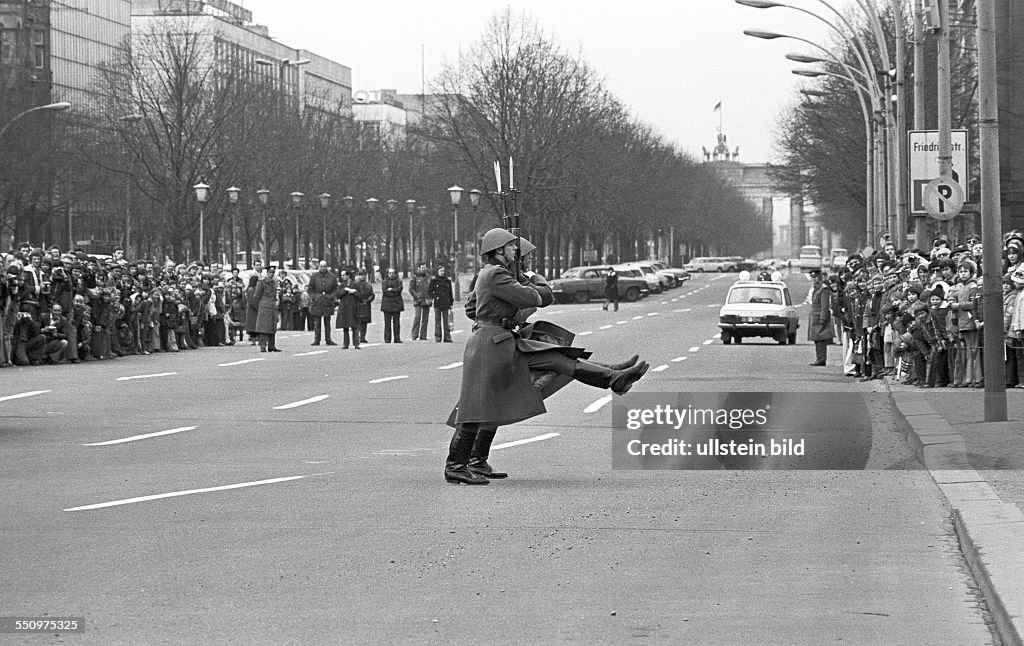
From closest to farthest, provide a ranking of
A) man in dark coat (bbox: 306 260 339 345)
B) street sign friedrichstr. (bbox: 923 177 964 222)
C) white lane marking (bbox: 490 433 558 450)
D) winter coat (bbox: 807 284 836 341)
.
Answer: white lane marking (bbox: 490 433 558 450) → street sign friedrichstr. (bbox: 923 177 964 222) → winter coat (bbox: 807 284 836 341) → man in dark coat (bbox: 306 260 339 345)

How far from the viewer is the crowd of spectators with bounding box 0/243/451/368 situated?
1109 inches

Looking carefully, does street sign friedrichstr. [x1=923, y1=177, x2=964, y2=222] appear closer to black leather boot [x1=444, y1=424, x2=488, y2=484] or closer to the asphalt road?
the asphalt road

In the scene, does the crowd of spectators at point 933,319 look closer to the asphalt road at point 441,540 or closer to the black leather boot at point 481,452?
the asphalt road at point 441,540

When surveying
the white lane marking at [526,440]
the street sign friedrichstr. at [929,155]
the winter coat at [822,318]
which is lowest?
the white lane marking at [526,440]

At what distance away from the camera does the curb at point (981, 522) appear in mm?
7316

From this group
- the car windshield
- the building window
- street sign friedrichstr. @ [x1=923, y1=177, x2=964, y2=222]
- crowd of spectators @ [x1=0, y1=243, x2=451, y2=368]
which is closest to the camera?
street sign friedrichstr. @ [x1=923, y1=177, x2=964, y2=222]

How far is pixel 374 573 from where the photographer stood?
8555 mm

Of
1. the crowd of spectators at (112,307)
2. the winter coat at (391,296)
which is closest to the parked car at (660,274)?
the winter coat at (391,296)

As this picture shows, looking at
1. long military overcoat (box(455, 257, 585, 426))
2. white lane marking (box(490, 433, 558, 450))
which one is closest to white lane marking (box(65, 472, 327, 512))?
long military overcoat (box(455, 257, 585, 426))

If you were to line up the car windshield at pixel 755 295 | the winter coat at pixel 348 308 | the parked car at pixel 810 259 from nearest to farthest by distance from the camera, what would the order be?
the winter coat at pixel 348 308, the car windshield at pixel 755 295, the parked car at pixel 810 259

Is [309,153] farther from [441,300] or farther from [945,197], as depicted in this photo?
[945,197]

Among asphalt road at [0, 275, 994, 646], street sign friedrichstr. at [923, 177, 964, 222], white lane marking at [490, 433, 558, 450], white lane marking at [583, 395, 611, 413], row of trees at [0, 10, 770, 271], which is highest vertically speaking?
row of trees at [0, 10, 770, 271]

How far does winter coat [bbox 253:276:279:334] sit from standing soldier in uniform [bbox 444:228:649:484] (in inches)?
929

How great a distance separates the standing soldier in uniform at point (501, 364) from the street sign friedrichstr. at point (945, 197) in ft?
30.2
